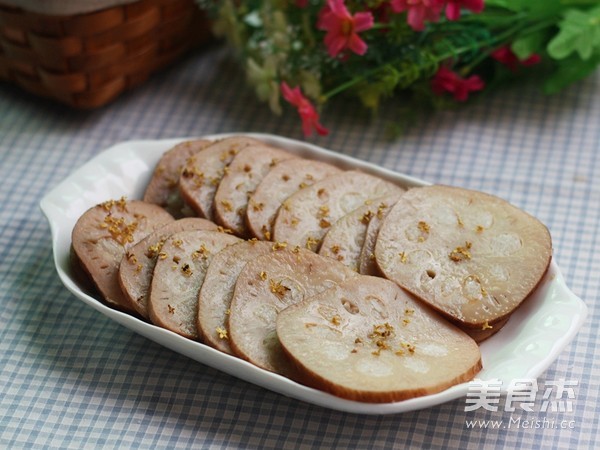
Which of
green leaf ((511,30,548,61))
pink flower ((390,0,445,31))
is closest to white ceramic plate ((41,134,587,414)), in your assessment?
pink flower ((390,0,445,31))

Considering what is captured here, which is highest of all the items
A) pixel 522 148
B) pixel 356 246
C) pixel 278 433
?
pixel 356 246

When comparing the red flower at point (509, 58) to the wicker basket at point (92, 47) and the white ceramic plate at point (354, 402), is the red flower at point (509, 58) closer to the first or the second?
the white ceramic plate at point (354, 402)

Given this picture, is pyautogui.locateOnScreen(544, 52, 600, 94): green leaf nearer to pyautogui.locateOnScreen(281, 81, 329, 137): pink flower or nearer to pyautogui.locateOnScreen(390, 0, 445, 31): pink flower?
pyautogui.locateOnScreen(390, 0, 445, 31): pink flower

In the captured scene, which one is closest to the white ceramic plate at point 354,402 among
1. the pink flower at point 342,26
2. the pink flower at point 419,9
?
the pink flower at point 342,26

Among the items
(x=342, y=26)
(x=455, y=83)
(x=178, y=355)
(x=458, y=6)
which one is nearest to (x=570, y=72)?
(x=455, y=83)

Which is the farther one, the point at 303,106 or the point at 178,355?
the point at 303,106

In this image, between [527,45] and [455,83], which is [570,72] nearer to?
[527,45]

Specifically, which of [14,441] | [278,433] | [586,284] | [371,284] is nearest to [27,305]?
[14,441]

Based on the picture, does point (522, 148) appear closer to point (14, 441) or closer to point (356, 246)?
point (356, 246)
